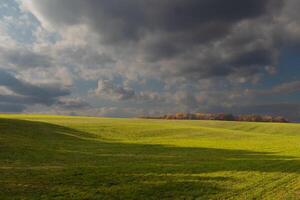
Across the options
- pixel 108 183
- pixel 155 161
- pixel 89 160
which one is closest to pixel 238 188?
pixel 108 183

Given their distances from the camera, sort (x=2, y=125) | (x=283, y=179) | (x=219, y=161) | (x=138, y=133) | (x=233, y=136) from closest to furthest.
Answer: (x=283, y=179)
(x=219, y=161)
(x=2, y=125)
(x=138, y=133)
(x=233, y=136)

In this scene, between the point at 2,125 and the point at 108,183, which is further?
the point at 2,125

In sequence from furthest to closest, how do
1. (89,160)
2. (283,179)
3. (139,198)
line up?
(89,160)
(283,179)
(139,198)

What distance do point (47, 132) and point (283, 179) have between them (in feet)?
156

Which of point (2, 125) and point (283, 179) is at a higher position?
point (2, 125)

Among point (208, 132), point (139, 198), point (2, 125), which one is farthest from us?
point (208, 132)

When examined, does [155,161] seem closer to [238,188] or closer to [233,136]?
[238,188]

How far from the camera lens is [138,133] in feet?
234

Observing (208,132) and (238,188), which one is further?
(208,132)

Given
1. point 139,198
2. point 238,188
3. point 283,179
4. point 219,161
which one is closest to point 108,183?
point 139,198

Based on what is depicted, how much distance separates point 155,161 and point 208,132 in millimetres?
51206

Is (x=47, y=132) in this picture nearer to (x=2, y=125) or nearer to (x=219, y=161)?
(x=2, y=125)

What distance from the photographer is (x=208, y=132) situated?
270 feet

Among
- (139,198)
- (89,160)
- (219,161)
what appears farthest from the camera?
(219,161)
